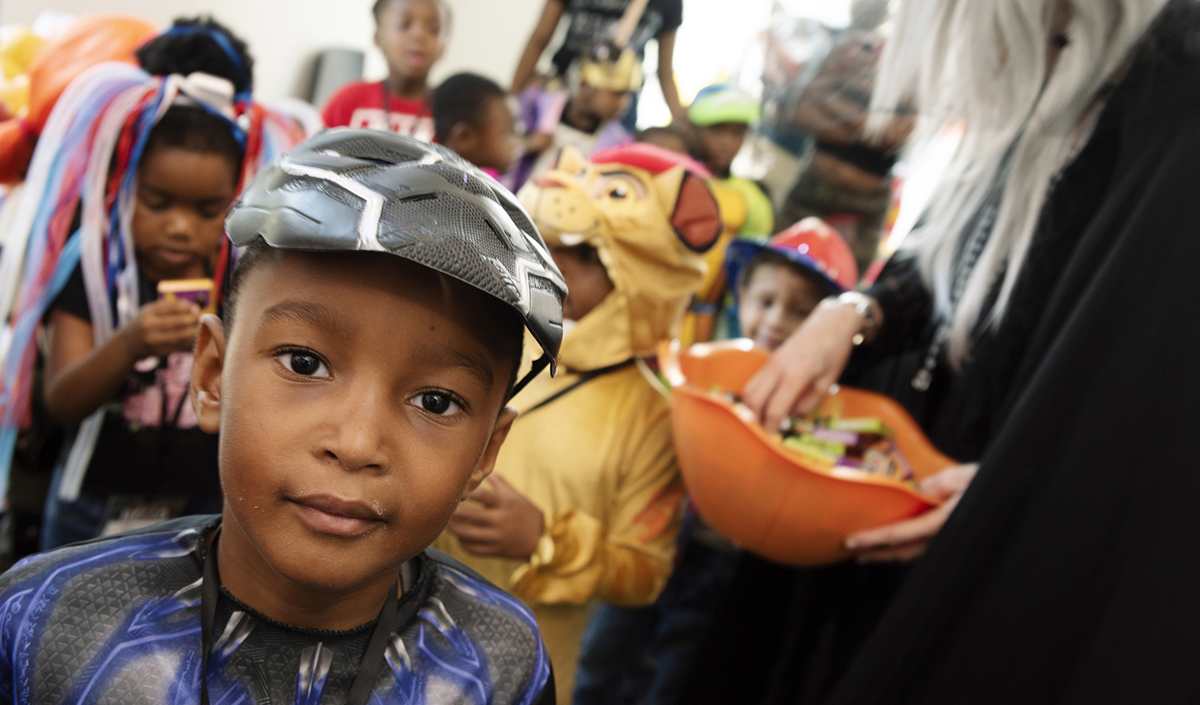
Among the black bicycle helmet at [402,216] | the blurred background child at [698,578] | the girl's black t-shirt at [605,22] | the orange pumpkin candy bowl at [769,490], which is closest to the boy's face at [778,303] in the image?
the blurred background child at [698,578]

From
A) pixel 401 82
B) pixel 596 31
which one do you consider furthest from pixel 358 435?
pixel 596 31

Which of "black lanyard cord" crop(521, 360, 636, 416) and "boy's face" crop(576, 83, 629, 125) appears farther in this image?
"boy's face" crop(576, 83, 629, 125)

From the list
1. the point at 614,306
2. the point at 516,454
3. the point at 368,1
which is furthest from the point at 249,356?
the point at 368,1

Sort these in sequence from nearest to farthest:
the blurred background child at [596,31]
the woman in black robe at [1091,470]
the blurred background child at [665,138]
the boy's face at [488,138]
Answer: the woman in black robe at [1091,470], the boy's face at [488,138], the blurred background child at [665,138], the blurred background child at [596,31]

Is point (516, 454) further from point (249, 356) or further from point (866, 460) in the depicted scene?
point (249, 356)

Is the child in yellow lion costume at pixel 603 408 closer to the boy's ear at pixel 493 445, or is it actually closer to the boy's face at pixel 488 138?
the boy's ear at pixel 493 445

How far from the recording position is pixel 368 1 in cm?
429

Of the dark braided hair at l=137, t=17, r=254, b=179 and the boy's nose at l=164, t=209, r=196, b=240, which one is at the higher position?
the dark braided hair at l=137, t=17, r=254, b=179

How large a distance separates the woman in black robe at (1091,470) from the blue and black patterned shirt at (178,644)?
0.56 meters

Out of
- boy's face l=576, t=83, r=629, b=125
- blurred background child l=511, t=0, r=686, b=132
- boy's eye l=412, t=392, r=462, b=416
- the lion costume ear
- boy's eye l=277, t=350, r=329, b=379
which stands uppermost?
blurred background child l=511, t=0, r=686, b=132

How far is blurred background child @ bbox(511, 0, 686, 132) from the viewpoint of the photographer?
3027 millimetres

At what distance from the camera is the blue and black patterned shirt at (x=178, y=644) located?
64 centimetres

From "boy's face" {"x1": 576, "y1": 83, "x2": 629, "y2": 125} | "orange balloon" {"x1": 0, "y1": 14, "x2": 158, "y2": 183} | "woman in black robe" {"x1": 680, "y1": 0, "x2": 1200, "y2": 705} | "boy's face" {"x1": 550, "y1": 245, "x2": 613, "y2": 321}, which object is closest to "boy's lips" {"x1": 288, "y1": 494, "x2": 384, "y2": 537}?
"woman in black robe" {"x1": 680, "y1": 0, "x2": 1200, "y2": 705}

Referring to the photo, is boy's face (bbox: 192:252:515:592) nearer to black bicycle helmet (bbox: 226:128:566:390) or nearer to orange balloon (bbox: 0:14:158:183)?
black bicycle helmet (bbox: 226:128:566:390)
